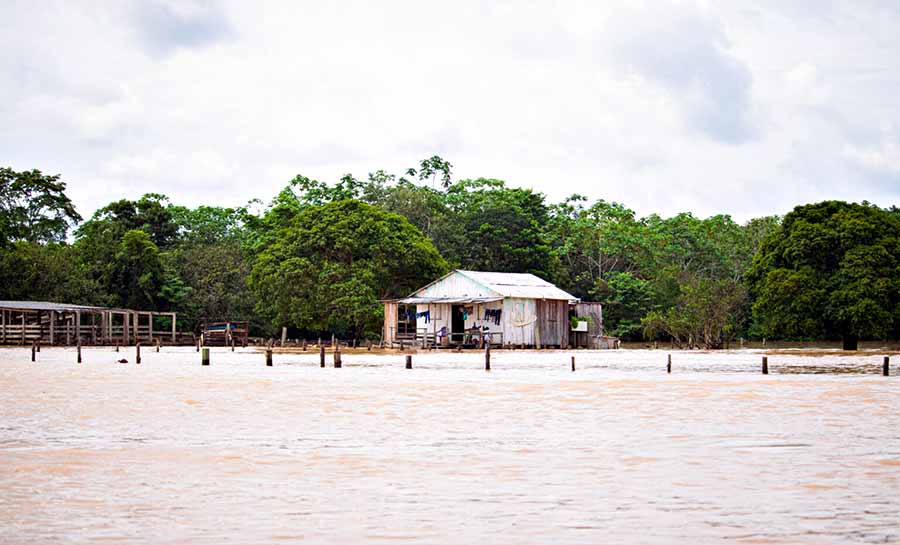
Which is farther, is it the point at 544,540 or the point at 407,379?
the point at 407,379

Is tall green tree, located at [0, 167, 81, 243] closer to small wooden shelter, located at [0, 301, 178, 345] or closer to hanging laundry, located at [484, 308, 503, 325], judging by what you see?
small wooden shelter, located at [0, 301, 178, 345]

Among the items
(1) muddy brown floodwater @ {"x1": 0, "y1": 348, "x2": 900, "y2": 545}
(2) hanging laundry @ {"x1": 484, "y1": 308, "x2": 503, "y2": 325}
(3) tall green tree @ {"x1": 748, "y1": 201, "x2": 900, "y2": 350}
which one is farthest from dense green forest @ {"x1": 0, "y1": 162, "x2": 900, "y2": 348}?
(1) muddy brown floodwater @ {"x1": 0, "y1": 348, "x2": 900, "y2": 545}

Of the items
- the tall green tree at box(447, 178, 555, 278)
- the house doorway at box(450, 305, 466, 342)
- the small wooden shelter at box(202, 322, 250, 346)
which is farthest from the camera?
the tall green tree at box(447, 178, 555, 278)

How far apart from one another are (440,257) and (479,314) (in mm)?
7862

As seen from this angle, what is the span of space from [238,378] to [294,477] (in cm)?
1962

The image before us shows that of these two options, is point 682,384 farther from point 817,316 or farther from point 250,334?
point 250,334

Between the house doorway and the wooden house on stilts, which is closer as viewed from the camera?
the wooden house on stilts

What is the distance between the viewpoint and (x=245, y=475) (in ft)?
41.6

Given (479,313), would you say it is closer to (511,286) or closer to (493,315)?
(493,315)

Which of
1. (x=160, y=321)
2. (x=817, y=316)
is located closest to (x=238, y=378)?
(x=817, y=316)

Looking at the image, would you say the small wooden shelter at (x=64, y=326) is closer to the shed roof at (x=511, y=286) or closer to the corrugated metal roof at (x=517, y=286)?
the shed roof at (x=511, y=286)

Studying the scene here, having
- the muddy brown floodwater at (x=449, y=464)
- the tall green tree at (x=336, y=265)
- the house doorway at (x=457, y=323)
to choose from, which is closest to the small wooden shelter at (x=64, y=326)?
the tall green tree at (x=336, y=265)

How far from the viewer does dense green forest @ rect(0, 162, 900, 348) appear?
5734cm

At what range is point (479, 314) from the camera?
61.1 metres
